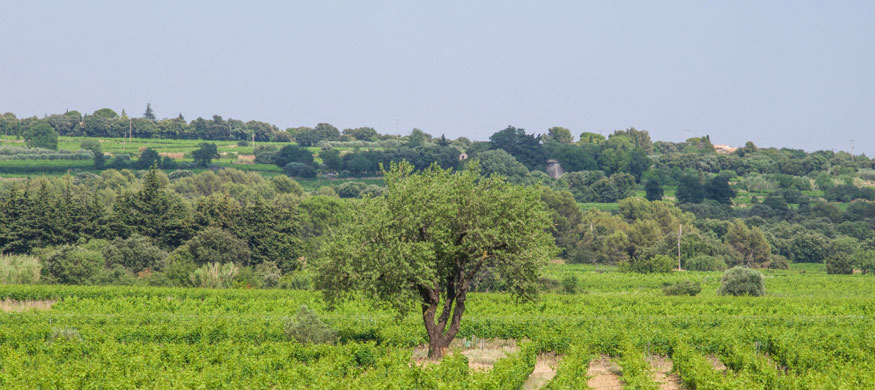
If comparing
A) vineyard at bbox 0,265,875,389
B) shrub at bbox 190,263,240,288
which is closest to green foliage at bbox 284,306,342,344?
vineyard at bbox 0,265,875,389

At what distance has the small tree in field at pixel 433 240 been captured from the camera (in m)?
29.4

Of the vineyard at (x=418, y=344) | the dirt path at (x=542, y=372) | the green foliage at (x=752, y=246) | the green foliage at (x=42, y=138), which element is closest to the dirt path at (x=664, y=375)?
the vineyard at (x=418, y=344)

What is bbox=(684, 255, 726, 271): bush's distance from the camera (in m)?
102

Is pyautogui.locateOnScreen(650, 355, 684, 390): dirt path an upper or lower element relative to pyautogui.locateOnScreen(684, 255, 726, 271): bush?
upper

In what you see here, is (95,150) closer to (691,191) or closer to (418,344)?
(691,191)

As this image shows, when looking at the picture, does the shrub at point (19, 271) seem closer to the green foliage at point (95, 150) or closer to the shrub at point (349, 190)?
the shrub at point (349, 190)

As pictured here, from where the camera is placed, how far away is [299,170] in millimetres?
177500

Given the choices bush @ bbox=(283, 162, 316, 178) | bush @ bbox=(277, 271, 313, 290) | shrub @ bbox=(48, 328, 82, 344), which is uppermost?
shrub @ bbox=(48, 328, 82, 344)

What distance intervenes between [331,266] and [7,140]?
189m

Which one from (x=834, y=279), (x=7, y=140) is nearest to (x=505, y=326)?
(x=834, y=279)

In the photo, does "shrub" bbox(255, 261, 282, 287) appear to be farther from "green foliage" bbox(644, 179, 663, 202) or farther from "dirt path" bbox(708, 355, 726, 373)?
"green foliage" bbox(644, 179, 663, 202)

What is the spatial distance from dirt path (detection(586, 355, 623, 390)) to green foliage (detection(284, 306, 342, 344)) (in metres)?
9.76

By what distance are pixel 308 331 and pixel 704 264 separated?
254 feet

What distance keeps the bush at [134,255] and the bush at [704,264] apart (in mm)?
58429
